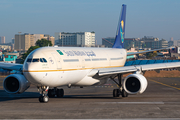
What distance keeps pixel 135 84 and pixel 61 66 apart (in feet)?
21.9

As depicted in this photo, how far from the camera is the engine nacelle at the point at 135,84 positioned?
2470cm

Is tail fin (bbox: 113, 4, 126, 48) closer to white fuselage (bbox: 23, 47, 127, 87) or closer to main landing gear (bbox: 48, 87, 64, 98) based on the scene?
white fuselage (bbox: 23, 47, 127, 87)

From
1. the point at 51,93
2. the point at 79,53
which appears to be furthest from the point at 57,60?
the point at 51,93

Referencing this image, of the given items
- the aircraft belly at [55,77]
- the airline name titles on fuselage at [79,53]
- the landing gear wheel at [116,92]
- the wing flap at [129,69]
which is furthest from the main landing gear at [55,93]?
the landing gear wheel at [116,92]

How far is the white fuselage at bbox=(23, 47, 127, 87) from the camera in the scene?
68.0 ft

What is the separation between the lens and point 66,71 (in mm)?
23031

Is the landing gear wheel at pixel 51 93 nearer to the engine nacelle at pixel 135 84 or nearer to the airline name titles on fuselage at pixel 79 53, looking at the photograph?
the airline name titles on fuselage at pixel 79 53

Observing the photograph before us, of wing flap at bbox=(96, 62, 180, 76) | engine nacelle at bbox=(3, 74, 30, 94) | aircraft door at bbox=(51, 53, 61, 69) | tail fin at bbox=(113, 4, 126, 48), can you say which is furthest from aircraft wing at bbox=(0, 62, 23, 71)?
tail fin at bbox=(113, 4, 126, 48)

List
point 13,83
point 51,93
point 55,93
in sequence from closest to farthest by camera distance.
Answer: point 13,83, point 51,93, point 55,93

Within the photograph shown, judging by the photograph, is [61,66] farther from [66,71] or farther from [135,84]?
[135,84]

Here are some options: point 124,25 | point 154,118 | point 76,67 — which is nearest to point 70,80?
point 76,67

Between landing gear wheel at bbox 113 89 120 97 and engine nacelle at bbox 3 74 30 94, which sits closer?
engine nacelle at bbox 3 74 30 94

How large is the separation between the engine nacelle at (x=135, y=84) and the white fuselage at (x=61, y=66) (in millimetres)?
3190

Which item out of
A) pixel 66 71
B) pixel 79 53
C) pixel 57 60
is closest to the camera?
pixel 57 60
